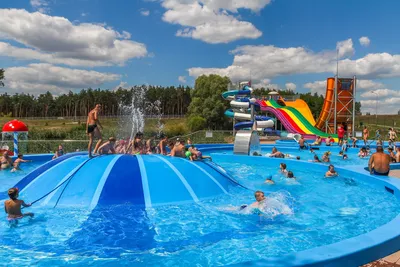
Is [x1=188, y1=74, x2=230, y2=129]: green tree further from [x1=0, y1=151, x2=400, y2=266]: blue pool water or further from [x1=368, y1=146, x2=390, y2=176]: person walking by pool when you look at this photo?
[x1=0, y1=151, x2=400, y2=266]: blue pool water

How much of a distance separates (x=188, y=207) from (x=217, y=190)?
132 cm

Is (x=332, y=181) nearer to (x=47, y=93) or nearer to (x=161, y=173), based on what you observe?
(x=161, y=173)

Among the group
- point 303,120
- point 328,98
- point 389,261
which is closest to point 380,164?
point 389,261

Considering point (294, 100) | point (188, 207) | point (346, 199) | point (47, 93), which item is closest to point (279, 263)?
point (188, 207)

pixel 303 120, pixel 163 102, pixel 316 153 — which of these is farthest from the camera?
pixel 163 102

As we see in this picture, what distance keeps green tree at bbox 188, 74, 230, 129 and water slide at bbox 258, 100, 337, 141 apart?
508 inches

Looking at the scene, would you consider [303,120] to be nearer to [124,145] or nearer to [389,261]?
[124,145]

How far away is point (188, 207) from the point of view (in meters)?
7.75

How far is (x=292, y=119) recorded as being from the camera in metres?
33.7

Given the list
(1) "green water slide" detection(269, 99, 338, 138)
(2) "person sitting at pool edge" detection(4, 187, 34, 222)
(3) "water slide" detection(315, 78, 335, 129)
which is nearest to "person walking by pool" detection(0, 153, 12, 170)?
(2) "person sitting at pool edge" detection(4, 187, 34, 222)

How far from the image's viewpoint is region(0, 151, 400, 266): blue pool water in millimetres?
5207

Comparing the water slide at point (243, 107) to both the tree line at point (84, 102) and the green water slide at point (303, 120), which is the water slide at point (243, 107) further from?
the tree line at point (84, 102)

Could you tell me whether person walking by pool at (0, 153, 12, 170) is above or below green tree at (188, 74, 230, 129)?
below

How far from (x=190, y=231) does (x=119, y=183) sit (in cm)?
237
